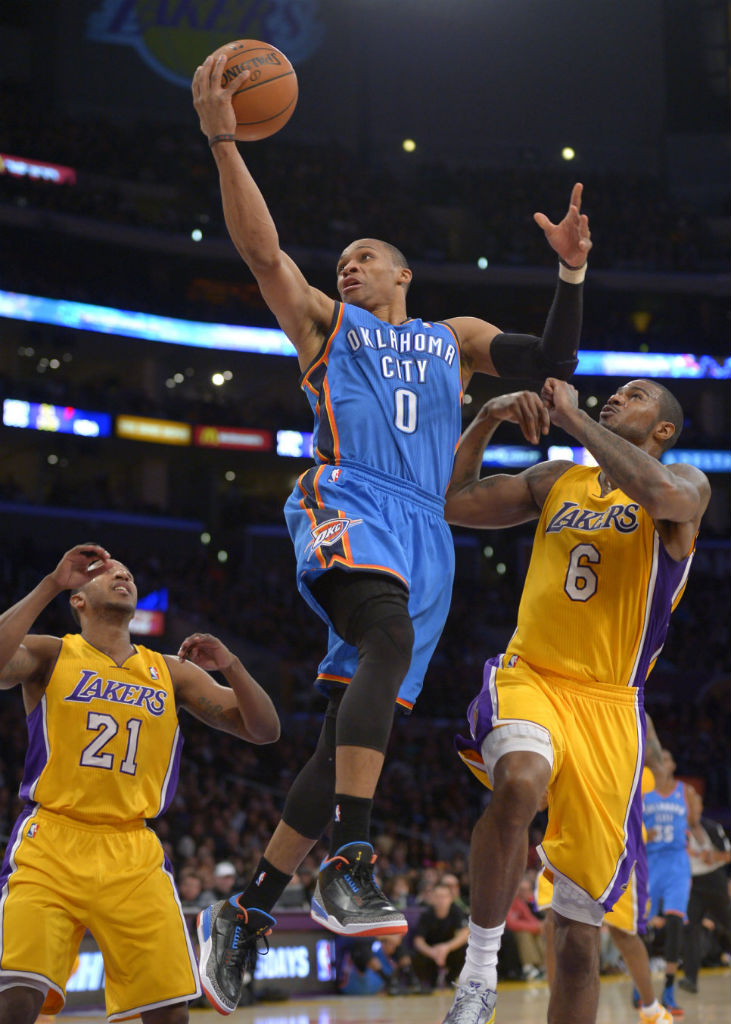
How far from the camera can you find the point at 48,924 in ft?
17.7

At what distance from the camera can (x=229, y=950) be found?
4.56 meters

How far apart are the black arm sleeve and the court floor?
6.82m

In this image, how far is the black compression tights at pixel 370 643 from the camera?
3.88 metres

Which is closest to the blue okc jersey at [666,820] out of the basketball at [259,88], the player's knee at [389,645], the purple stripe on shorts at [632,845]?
the purple stripe on shorts at [632,845]

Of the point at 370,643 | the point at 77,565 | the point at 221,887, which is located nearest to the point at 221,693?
the point at 77,565

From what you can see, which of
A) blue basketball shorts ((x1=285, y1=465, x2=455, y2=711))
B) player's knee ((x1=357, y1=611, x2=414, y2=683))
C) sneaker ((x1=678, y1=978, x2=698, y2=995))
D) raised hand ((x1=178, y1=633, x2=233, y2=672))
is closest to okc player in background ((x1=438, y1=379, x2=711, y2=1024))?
blue basketball shorts ((x1=285, y1=465, x2=455, y2=711))

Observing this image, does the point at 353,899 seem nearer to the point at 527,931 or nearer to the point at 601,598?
the point at 601,598

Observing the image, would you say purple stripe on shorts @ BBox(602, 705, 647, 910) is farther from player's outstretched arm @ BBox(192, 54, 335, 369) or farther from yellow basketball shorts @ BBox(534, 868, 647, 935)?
player's outstretched arm @ BBox(192, 54, 335, 369)

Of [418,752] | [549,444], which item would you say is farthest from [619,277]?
[418,752]

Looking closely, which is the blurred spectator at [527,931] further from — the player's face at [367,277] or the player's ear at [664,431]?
the player's face at [367,277]

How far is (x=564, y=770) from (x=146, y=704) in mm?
2266

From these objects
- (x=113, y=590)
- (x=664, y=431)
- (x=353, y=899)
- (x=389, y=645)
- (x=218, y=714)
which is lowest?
(x=353, y=899)

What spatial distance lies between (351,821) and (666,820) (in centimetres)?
895

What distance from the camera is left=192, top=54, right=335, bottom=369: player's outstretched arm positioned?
14.0ft
